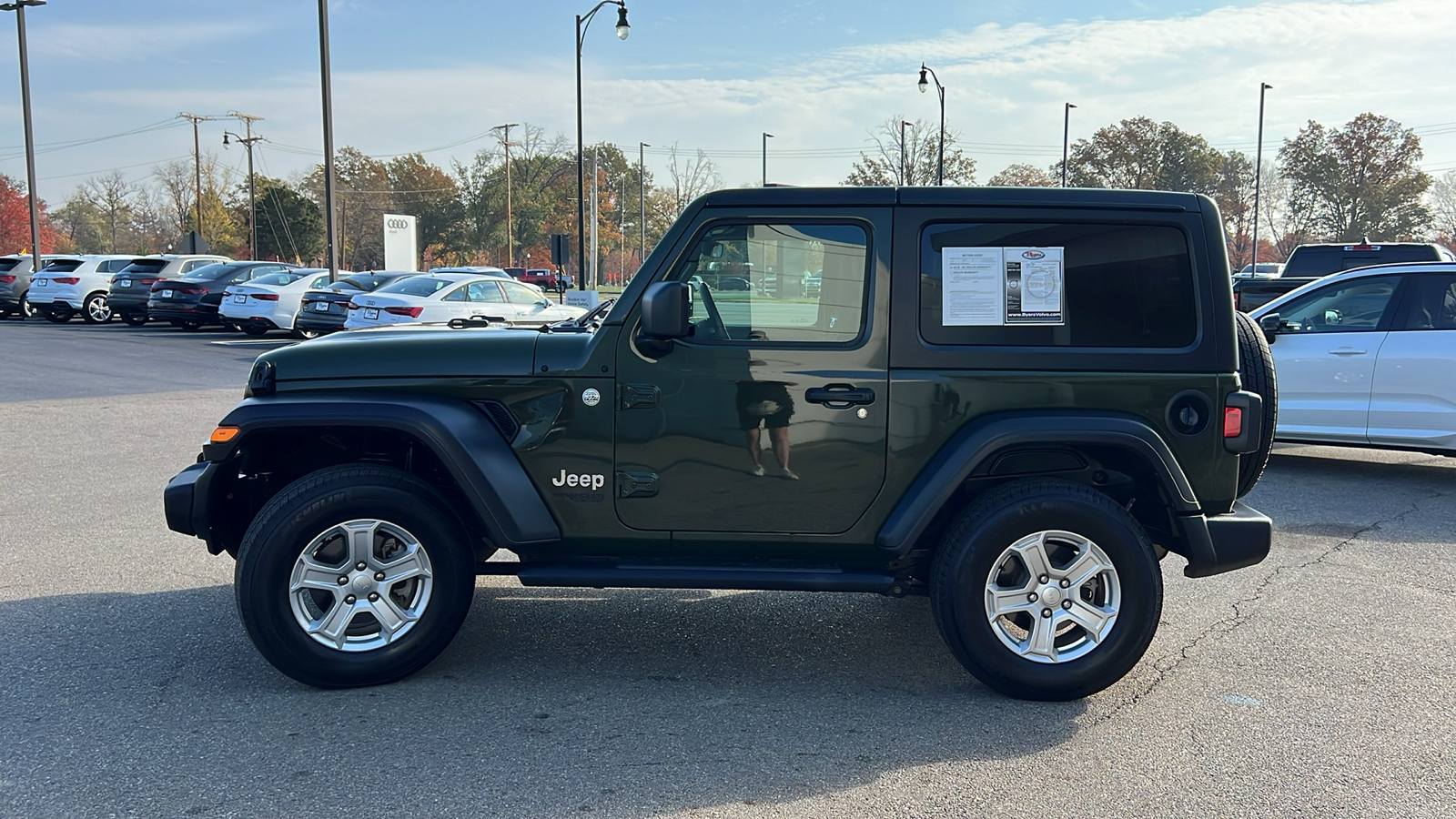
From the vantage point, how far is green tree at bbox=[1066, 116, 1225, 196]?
6675cm

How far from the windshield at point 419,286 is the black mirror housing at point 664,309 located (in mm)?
14786

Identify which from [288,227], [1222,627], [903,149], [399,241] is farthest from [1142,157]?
[1222,627]

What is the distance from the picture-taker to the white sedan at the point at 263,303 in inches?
874

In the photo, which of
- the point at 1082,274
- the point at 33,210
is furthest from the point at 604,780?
Answer: the point at 33,210

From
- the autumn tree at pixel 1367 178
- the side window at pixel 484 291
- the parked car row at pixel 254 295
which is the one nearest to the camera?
the parked car row at pixel 254 295

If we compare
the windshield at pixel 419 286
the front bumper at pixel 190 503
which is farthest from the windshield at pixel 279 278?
the front bumper at pixel 190 503

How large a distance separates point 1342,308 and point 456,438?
7.87m

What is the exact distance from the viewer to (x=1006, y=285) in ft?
13.9

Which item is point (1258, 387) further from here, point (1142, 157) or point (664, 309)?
point (1142, 157)

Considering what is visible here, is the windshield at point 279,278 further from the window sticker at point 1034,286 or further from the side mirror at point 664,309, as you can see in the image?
the window sticker at point 1034,286

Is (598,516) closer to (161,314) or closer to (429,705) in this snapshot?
(429,705)

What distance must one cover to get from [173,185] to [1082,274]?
10614 cm

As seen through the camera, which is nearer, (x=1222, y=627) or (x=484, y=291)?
(x=1222, y=627)

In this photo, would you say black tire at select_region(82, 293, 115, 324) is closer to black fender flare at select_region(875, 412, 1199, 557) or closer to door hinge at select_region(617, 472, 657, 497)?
door hinge at select_region(617, 472, 657, 497)
